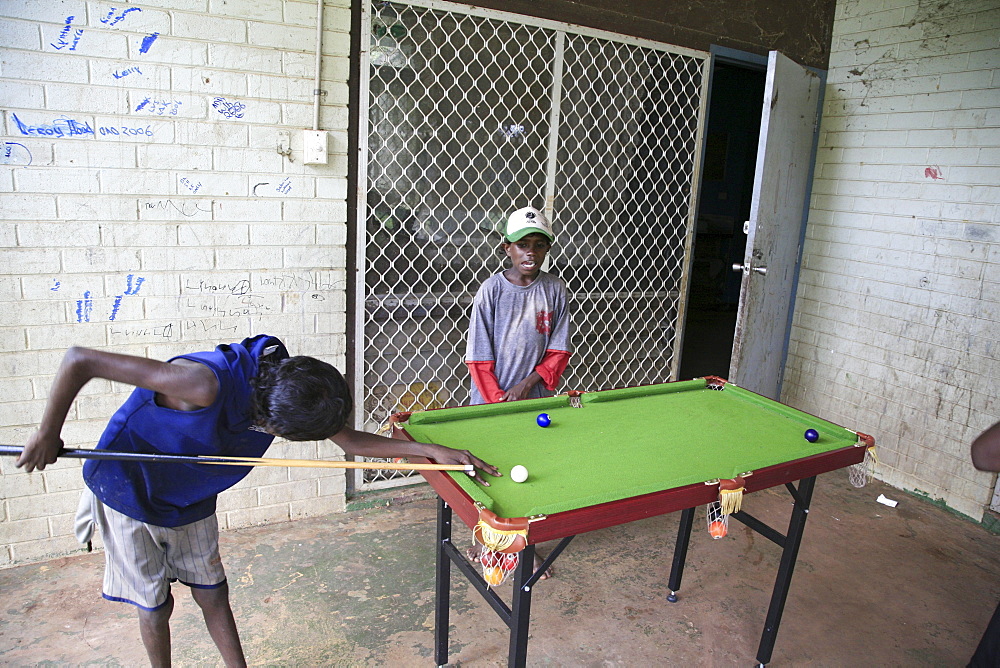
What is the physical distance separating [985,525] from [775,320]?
1.62 m

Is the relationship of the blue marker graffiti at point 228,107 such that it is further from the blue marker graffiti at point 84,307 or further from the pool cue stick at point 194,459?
the pool cue stick at point 194,459

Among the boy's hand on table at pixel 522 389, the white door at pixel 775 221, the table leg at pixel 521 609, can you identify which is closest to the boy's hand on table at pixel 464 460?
the table leg at pixel 521 609

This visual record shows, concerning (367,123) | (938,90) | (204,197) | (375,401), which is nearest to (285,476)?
(375,401)

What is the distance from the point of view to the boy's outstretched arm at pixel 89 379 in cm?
159

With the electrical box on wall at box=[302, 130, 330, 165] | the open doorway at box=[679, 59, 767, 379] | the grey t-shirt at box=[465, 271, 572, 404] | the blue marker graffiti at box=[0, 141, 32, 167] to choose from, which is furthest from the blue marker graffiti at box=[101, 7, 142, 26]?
the open doorway at box=[679, 59, 767, 379]

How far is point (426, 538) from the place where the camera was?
3.30 metres

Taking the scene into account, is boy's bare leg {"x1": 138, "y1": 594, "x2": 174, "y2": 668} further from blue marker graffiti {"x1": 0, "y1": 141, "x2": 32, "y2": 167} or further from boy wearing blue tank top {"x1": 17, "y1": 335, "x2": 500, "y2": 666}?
blue marker graffiti {"x1": 0, "y1": 141, "x2": 32, "y2": 167}

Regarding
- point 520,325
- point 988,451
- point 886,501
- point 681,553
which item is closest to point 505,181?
point 520,325

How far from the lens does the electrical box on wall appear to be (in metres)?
3.04

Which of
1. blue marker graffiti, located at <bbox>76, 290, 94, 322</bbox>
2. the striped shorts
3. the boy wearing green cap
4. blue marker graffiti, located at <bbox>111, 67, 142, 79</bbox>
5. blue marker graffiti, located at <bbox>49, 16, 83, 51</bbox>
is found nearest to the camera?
the striped shorts

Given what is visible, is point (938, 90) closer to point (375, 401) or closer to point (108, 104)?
point (375, 401)

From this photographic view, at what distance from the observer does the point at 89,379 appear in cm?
159

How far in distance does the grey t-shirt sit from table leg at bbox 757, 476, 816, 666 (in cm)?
114

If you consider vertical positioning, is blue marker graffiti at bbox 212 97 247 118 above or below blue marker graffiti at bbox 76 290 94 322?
above
